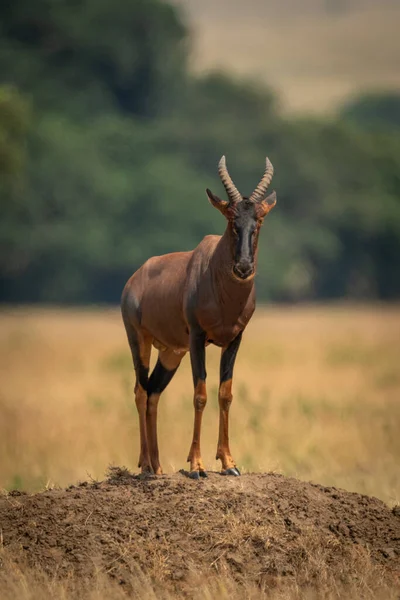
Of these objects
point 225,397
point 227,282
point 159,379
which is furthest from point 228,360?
point 159,379

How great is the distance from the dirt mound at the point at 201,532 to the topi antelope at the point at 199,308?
583mm

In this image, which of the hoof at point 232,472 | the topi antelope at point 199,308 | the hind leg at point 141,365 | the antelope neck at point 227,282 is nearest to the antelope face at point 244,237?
the topi antelope at point 199,308

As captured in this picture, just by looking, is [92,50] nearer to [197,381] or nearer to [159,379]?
Answer: [159,379]

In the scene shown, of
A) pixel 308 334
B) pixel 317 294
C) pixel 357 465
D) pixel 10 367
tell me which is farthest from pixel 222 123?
pixel 357 465

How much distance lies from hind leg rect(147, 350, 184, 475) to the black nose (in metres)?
1.89

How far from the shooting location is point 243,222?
10.6 m

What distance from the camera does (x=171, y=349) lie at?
1219cm

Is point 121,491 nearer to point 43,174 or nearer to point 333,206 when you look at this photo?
point 43,174

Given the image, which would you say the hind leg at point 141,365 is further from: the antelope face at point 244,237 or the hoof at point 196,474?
the antelope face at point 244,237

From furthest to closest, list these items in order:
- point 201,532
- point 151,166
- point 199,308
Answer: point 151,166 → point 199,308 → point 201,532

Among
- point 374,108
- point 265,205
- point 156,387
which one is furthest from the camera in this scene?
point 374,108

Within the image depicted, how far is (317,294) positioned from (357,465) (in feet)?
192

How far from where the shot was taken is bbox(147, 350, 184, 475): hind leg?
40.2ft

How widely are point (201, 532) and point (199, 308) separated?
82.3 inches
